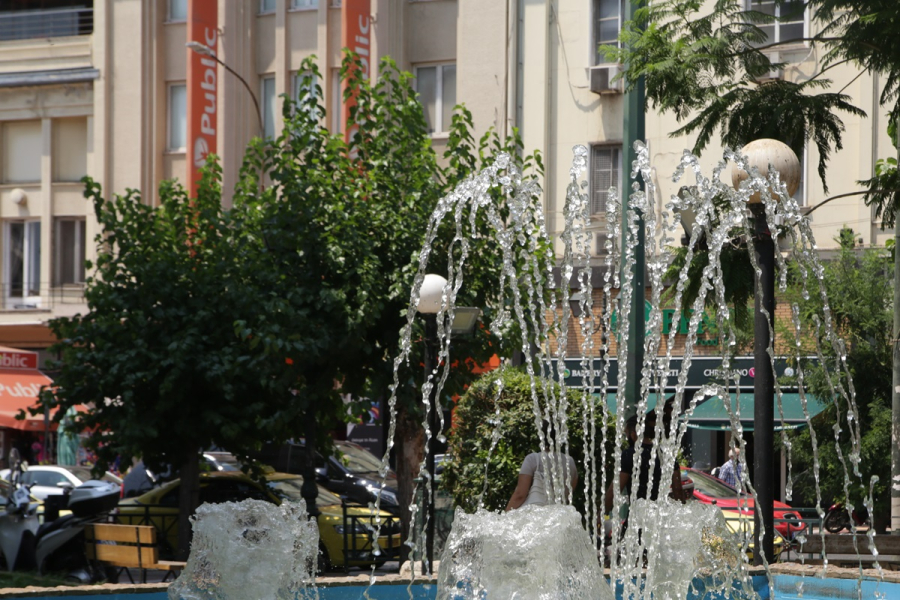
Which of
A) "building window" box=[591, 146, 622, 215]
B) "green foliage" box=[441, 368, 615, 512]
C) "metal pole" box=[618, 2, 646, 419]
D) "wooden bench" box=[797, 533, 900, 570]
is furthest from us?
"building window" box=[591, 146, 622, 215]

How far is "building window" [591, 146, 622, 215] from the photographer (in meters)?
22.0

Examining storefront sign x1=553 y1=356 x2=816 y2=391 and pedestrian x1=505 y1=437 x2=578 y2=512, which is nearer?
pedestrian x1=505 y1=437 x2=578 y2=512

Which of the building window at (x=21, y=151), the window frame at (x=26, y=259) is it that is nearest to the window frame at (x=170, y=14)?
the building window at (x=21, y=151)

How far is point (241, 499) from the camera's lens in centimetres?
1391

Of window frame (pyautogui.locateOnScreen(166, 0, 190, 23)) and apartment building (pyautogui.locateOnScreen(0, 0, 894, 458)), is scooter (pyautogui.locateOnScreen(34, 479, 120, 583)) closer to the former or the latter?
apartment building (pyautogui.locateOnScreen(0, 0, 894, 458))

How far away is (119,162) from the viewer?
26031 mm

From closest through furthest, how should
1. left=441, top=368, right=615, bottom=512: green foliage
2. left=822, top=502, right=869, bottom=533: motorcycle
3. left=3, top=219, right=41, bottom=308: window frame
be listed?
left=441, top=368, right=615, bottom=512: green foliage → left=822, top=502, right=869, bottom=533: motorcycle → left=3, top=219, right=41, bottom=308: window frame

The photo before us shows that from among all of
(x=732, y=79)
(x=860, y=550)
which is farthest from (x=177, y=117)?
(x=860, y=550)

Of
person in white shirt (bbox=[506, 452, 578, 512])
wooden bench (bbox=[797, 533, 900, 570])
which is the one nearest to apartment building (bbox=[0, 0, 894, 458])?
wooden bench (bbox=[797, 533, 900, 570])

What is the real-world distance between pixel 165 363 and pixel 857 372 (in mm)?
8561

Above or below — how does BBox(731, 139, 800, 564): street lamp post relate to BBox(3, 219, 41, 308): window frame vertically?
below

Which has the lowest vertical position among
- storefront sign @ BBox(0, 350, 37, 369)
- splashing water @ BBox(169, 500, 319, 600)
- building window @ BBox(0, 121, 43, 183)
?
splashing water @ BBox(169, 500, 319, 600)

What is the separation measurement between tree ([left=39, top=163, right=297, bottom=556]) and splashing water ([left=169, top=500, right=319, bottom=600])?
257 inches

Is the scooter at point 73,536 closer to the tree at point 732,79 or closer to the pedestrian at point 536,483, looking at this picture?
the pedestrian at point 536,483
